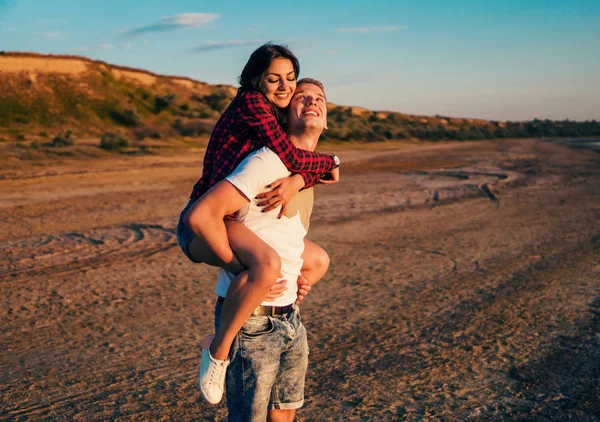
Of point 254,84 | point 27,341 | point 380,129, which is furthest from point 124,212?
point 380,129

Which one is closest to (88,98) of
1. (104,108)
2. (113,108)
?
(104,108)

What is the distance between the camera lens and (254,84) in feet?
8.66

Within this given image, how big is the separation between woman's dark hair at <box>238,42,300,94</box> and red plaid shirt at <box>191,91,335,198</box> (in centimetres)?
8

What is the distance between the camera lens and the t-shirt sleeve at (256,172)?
91.2 inches

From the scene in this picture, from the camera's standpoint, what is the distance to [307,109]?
2.62m

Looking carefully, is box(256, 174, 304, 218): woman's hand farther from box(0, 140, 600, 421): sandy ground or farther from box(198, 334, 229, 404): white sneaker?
box(0, 140, 600, 421): sandy ground

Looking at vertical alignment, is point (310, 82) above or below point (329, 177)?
above

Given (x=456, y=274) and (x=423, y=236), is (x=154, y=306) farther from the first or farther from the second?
(x=423, y=236)

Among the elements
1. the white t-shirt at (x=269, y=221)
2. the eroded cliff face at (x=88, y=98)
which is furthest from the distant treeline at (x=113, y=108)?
the white t-shirt at (x=269, y=221)

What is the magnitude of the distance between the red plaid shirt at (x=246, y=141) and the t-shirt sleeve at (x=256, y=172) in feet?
0.12

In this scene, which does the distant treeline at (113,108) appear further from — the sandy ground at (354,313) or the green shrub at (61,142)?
the sandy ground at (354,313)

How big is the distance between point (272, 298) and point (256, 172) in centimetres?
53

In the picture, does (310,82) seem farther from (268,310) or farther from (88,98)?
(88,98)

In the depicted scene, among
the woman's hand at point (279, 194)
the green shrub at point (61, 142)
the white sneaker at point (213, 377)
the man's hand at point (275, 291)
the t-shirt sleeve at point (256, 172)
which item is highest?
the t-shirt sleeve at point (256, 172)
